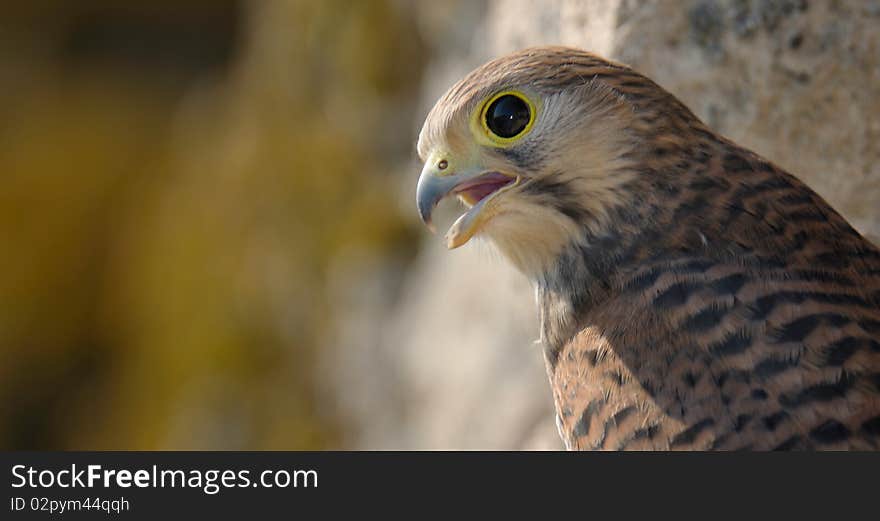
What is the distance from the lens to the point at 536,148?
7.45 feet

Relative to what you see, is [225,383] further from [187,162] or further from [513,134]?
[513,134]

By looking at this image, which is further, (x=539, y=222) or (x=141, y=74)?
(x=141, y=74)

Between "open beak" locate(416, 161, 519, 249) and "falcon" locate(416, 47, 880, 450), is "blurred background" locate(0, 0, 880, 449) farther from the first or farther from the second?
"open beak" locate(416, 161, 519, 249)

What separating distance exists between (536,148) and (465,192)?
19cm

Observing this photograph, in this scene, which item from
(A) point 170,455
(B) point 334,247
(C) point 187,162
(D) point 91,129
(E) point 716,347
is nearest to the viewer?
(E) point 716,347

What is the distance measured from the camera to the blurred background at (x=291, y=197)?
285cm

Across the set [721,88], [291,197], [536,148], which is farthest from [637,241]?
[291,197]

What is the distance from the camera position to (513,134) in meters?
2.28

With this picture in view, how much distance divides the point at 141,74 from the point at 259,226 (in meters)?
3.38

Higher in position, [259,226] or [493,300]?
[259,226]

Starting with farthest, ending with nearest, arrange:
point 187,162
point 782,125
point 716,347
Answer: point 187,162, point 782,125, point 716,347

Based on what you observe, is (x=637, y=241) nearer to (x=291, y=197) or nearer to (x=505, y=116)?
(x=505, y=116)

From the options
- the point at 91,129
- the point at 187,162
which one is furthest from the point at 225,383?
the point at 91,129

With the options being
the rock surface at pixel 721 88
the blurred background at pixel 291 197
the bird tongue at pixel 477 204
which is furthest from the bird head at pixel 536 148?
the blurred background at pixel 291 197
